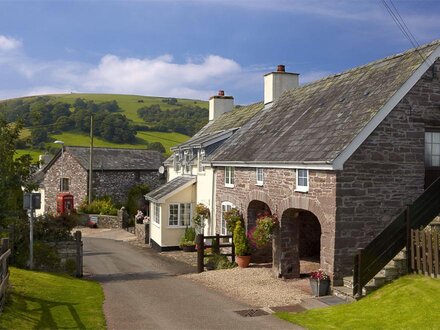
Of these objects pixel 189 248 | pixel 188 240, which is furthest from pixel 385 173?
pixel 188 240

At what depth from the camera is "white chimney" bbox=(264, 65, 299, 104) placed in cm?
2623

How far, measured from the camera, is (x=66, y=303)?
12.8 meters

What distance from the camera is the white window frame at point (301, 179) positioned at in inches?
625

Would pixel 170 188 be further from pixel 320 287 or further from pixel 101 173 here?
pixel 101 173

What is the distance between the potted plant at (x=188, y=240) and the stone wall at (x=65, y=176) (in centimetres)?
1853

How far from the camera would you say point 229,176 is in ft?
75.0

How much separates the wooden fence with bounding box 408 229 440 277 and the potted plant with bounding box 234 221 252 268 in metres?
7.82

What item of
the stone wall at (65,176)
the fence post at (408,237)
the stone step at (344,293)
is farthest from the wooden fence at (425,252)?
the stone wall at (65,176)

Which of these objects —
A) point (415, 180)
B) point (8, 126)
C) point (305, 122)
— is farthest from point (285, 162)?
point (8, 126)

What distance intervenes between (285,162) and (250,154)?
398 cm

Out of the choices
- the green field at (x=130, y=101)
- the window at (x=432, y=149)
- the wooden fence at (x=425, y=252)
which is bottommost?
the wooden fence at (x=425, y=252)

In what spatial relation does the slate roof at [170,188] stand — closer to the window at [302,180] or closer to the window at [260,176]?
the window at [260,176]

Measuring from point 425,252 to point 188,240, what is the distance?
50.8ft

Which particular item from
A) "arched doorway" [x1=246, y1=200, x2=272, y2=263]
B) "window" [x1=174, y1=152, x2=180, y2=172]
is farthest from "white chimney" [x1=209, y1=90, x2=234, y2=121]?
"arched doorway" [x1=246, y1=200, x2=272, y2=263]
